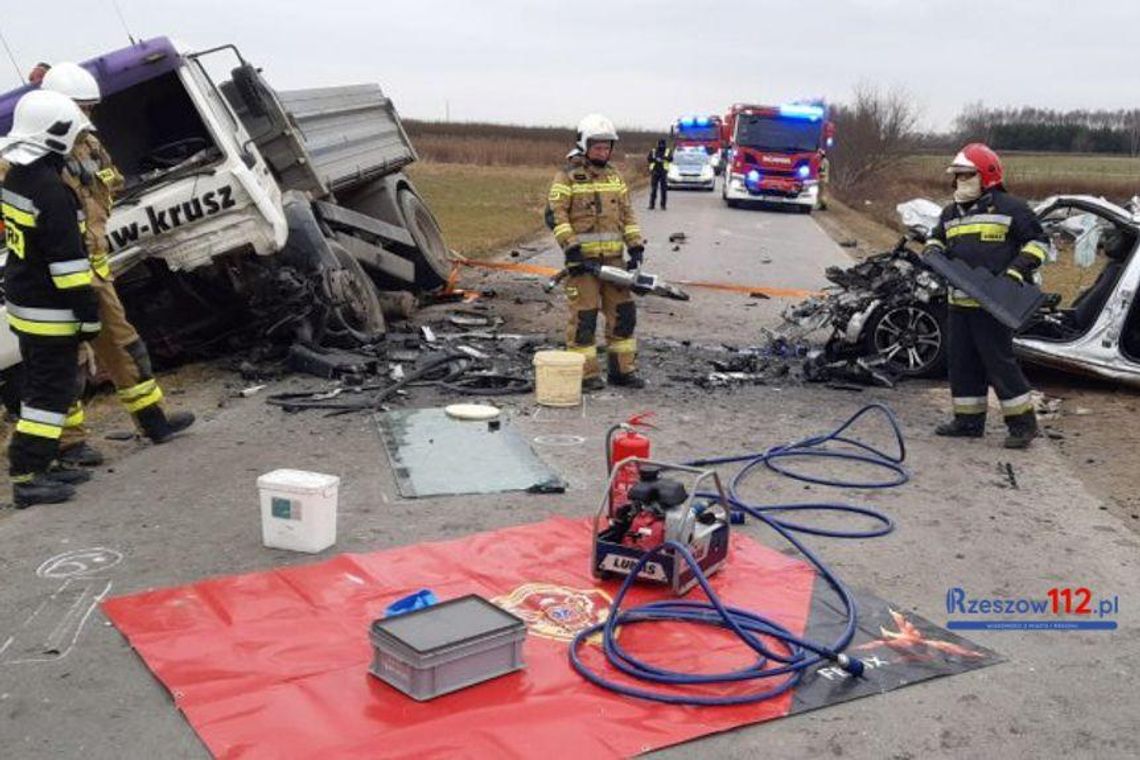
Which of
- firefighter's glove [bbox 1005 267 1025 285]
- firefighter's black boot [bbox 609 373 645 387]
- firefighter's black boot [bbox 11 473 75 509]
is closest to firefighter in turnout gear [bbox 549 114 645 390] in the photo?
firefighter's black boot [bbox 609 373 645 387]

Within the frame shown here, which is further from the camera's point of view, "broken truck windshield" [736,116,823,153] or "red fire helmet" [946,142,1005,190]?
"broken truck windshield" [736,116,823,153]

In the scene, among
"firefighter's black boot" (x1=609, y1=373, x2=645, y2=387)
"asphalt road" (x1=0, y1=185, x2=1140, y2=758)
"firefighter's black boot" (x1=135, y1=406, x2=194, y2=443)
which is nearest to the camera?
"asphalt road" (x1=0, y1=185, x2=1140, y2=758)

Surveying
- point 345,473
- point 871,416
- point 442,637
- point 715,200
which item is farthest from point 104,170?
point 715,200

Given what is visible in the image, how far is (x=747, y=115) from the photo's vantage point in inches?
1017

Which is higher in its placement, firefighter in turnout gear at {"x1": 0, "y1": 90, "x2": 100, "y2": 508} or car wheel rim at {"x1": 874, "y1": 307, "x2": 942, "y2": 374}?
firefighter in turnout gear at {"x1": 0, "y1": 90, "x2": 100, "y2": 508}

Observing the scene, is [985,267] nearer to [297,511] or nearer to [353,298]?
[297,511]

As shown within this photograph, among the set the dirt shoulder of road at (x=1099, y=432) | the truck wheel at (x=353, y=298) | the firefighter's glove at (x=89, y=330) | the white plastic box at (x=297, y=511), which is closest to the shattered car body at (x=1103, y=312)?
the dirt shoulder of road at (x=1099, y=432)

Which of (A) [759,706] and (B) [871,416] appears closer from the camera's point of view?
(A) [759,706]

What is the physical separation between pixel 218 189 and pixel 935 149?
44657 mm

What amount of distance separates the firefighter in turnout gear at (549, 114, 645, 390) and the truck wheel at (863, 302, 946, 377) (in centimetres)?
217

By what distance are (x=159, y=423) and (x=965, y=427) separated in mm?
5199

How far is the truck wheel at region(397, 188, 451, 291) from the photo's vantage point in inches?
447

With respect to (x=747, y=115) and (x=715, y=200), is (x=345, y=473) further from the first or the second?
(x=715, y=200)

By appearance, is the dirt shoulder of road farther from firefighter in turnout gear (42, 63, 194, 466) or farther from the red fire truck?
the red fire truck
